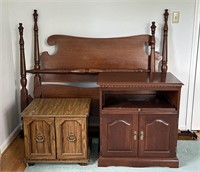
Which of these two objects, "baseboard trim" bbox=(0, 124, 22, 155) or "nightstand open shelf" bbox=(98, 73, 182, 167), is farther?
"baseboard trim" bbox=(0, 124, 22, 155)

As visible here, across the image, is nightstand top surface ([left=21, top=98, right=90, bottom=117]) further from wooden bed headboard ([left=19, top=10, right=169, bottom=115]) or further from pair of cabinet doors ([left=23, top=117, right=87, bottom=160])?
wooden bed headboard ([left=19, top=10, right=169, bottom=115])

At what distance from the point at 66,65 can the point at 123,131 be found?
0.89m

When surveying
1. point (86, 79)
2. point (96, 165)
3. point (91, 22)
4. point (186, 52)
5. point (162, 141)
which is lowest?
point (96, 165)

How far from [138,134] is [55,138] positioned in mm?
671


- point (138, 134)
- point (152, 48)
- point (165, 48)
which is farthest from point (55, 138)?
point (165, 48)

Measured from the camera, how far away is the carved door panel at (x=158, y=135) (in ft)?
6.44

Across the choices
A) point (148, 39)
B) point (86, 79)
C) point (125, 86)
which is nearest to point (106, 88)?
point (125, 86)

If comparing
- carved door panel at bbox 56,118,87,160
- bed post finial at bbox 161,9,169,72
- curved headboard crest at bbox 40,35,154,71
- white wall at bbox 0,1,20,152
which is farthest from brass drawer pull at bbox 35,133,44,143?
bed post finial at bbox 161,9,169,72

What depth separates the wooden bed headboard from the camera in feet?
7.85

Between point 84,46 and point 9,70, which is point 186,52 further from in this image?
point 9,70

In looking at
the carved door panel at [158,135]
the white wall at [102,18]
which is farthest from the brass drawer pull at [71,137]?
the white wall at [102,18]

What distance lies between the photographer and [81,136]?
1.98 meters

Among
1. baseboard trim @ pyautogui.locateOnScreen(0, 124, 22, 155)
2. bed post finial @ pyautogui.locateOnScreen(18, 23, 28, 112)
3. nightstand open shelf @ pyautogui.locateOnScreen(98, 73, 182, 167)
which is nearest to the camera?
nightstand open shelf @ pyautogui.locateOnScreen(98, 73, 182, 167)

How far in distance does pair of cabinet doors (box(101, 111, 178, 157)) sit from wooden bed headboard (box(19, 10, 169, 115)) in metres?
0.55
